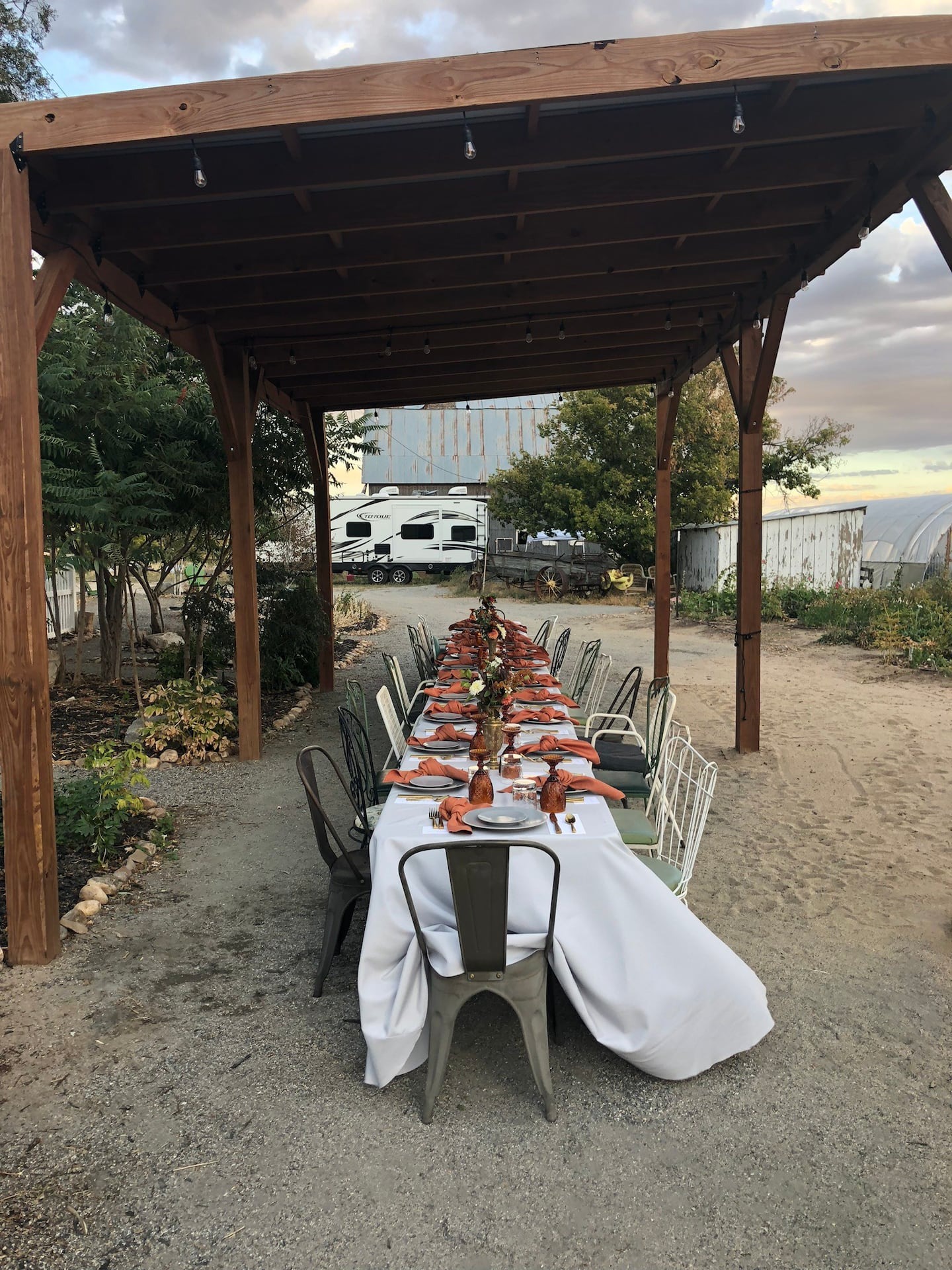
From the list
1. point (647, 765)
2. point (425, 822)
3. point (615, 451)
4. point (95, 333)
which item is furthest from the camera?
point (615, 451)

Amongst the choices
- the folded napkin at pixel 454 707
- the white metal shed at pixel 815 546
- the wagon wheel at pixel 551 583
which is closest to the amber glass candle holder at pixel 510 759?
the folded napkin at pixel 454 707

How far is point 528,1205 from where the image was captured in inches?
83.6

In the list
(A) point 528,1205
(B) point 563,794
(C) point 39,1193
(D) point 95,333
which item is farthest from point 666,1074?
(D) point 95,333

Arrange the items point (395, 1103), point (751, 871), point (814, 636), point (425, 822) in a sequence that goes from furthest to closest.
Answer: point (814, 636)
point (751, 871)
point (425, 822)
point (395, 1103)

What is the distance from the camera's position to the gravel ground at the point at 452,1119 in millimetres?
2025

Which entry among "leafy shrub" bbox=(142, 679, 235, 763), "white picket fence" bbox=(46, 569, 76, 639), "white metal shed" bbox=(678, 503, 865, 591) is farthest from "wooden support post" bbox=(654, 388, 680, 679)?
"white metal shed" bbox=(678, 503, 865, 591)

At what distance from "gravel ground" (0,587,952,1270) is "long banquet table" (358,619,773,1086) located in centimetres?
13

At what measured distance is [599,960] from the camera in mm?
2660

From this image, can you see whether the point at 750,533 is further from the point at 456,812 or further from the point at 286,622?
the point at 286,622

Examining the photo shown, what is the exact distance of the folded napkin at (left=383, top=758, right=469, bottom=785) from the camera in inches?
133

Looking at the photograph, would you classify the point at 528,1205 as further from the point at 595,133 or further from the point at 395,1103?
the point at 595,133

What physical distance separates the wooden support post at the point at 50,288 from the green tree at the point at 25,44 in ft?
30.6

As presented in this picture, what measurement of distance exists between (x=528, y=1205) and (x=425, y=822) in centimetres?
112

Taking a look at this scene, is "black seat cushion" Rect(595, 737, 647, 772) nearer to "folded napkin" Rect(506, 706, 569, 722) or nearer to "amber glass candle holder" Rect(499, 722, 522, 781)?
"folded napkin" Rect(506, 706, 569, 722)
